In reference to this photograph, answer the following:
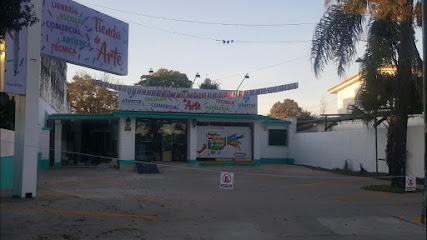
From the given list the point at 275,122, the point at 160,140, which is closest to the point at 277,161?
the point at 275,122

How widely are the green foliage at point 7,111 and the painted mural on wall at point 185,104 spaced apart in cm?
1167

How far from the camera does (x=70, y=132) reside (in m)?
26.1

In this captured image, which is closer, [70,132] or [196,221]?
[196,221]

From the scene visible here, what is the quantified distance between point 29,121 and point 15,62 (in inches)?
62.8

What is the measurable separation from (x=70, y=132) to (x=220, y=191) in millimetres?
15689

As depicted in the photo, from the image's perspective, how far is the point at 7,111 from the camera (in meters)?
10.6

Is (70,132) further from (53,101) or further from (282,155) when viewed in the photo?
(282,155)

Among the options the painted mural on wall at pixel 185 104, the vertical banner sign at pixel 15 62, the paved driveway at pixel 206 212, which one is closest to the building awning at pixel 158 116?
the painted mural on wall at pixel 185 104

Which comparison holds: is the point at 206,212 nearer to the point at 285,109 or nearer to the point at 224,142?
the point at 224,142

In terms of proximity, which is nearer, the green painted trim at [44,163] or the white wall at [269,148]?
the green painted trim at [44,163]

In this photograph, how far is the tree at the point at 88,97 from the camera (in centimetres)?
4119

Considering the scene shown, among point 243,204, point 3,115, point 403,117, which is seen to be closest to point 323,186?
point 403,117

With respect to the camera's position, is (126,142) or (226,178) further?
(126,142)

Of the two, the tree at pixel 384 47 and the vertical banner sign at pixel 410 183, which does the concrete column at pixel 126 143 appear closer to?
the tree at pixel 384 47
